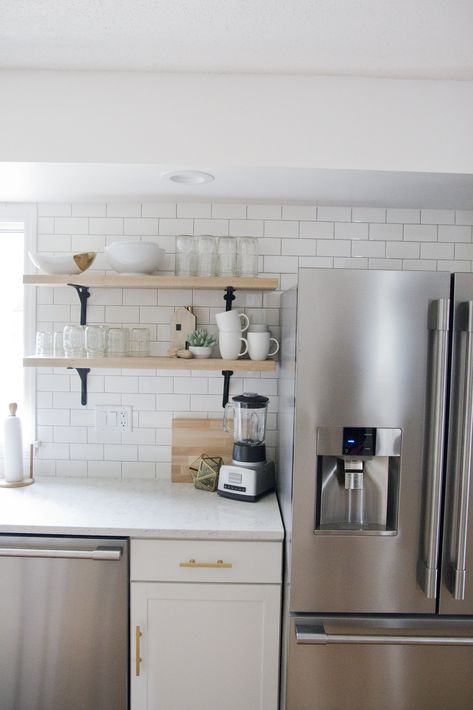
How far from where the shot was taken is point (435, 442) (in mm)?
1542

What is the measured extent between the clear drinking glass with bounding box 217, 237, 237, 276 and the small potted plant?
29cm

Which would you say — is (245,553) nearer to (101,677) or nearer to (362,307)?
(101,677)

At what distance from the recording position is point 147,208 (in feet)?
7.52

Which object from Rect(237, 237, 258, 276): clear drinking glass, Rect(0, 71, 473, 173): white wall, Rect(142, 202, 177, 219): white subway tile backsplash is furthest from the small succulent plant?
Rect(0, 71, 473, 173): white wall

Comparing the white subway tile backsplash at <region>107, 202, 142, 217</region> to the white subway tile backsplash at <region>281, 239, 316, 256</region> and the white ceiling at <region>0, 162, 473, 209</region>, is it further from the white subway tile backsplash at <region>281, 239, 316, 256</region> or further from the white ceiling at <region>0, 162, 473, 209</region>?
the white subway tile backsplash at <region>281, 239, 316, 256</region>

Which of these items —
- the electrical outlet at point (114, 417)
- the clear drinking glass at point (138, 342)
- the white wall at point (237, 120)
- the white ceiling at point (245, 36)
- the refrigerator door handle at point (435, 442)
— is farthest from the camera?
the electrical outlet at point (114, 417)

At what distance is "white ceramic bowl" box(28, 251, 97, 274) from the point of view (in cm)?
210

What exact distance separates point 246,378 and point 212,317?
34 cm

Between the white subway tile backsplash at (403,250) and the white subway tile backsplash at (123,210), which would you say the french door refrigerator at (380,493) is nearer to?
the white subway tile backsplash at (403,250)

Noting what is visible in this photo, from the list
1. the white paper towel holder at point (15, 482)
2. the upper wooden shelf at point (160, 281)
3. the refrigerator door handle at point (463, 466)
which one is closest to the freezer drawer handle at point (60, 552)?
the white paper towel holder at point (15, 482)

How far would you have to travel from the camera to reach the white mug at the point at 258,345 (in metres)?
2.09

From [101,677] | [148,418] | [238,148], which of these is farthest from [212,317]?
[101,677]

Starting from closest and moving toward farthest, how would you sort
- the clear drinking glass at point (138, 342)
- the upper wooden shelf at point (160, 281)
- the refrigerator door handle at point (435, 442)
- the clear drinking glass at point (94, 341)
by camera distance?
the refrigerator door handle at point (435, 442)
the upper wooden shelf at point (160, 281)
the clear drinking glass at point (94, 341)
the clear drinking glass at point (138, 342)

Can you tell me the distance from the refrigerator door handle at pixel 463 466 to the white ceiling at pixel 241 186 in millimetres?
638
